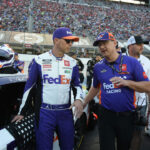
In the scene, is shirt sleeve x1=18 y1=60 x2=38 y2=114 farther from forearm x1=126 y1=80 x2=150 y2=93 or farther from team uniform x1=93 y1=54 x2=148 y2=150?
forearm x1=126 y1=80 x2=150 y2=93

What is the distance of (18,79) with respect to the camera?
2.13 meters

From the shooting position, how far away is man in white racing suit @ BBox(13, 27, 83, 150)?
5.82 ft

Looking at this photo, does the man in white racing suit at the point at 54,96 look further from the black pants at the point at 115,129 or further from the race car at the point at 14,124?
the black pants at the point at 115,129

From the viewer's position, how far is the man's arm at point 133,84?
1.68 metres

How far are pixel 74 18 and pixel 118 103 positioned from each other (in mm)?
29194

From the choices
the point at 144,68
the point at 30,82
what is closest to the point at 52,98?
the point at 30,82

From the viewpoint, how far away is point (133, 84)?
1736 millimetres

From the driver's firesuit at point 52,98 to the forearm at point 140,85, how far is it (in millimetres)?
551

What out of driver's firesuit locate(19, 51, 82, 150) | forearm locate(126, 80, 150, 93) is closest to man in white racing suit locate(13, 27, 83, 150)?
driver's firesuit locate(19, 51, 82, 150)

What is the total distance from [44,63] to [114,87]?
2.60 ft

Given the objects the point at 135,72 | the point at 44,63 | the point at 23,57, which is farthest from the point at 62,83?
the point at 23,57

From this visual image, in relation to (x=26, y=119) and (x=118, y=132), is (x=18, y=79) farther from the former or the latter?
(x=118, y=132)

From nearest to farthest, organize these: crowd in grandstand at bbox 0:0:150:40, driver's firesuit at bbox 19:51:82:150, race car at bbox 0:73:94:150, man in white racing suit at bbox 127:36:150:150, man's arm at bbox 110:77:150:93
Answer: race car at bbox 0:73:94:150 → man's arm at bbox 110:77:150:93 → driver's firesuit at bbox 19:51:82:150 → man in white racing suit at bbox 127:36:150:150 → crowd in grandstand at bbox 0:0:150:40

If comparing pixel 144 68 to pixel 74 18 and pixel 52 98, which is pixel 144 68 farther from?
pixel 74 18
